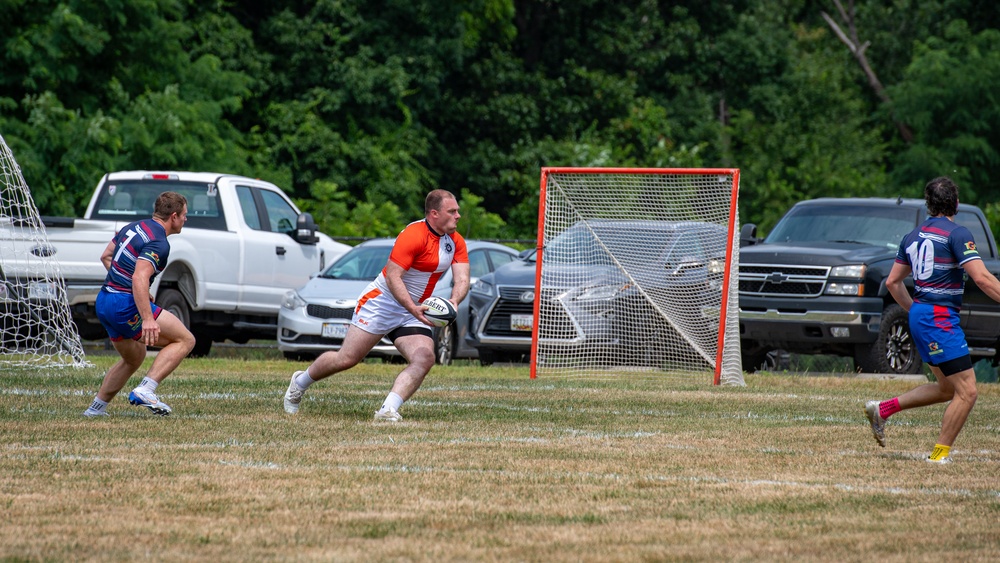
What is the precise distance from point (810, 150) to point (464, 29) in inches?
409

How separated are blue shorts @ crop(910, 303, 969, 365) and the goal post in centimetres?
629

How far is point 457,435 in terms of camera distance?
880cm

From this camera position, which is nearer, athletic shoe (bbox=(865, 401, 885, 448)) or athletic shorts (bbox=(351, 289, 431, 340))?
athletic shoe (bbox=(865, 401, 885, 448))

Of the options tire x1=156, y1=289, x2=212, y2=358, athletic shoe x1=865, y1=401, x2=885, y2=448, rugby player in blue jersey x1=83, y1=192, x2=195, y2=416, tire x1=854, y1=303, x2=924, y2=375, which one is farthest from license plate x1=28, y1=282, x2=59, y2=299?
athletic shoe x1=865, y1=401, x2=885, y2=448

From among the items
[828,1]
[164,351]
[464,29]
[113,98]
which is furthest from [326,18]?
[164,351]

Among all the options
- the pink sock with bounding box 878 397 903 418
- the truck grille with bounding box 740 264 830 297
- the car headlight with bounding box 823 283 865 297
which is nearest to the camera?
the pink sock with bounding box 878 397 903 418

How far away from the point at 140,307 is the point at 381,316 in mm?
1606

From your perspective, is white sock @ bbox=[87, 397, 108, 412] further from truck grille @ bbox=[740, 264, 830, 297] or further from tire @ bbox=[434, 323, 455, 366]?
truck grille @ bbox=[740, 264, 830, 297]

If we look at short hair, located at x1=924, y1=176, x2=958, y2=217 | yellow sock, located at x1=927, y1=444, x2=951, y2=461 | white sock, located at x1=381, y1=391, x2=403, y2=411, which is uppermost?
short hair, located at x1=924, y1=176, x2=958, y2=217

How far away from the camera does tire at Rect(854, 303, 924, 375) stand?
1526cm

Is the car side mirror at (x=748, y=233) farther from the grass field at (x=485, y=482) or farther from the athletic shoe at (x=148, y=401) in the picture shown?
the athletic shoe at (x=148, y=401)

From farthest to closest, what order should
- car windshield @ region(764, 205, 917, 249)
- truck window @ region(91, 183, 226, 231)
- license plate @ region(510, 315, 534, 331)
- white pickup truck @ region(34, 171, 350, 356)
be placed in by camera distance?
1. truck window @ region(91, 183, 226, 231)
2. license plate @ region(510, 315, 534, 331)
3. car windshield @ region(764, 205, 917, 249)
4. white pickup truck @ region(34, 171, 350, 356)

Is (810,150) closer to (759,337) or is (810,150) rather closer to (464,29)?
(464,29)

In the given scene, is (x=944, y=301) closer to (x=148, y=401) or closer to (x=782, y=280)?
(x=148, y=401)
